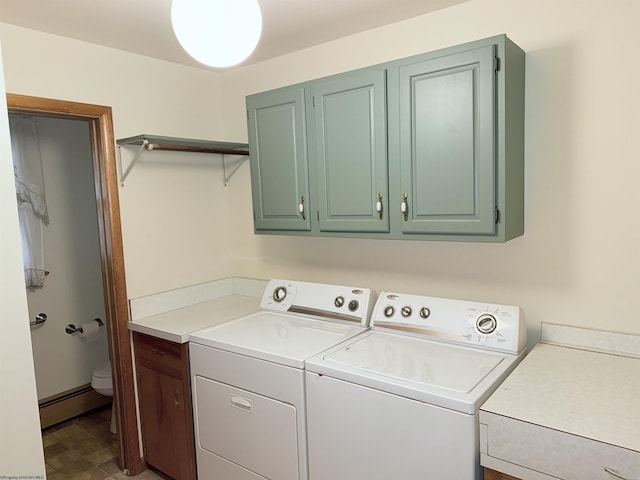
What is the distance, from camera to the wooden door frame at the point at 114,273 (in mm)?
2416

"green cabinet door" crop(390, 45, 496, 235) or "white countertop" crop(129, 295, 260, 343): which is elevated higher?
"green cabinet door" crop(390, 45, 496, 235)

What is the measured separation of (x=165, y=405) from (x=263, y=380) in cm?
79

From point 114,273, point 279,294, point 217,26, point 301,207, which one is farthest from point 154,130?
point 217,26

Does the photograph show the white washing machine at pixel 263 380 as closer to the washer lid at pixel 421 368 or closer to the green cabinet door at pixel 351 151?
the washer lid at pixel 421 368

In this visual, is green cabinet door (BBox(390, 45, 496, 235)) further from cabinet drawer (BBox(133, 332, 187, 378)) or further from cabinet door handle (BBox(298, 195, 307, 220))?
cabinet drawer (BBox(133, 332, 187, 378))

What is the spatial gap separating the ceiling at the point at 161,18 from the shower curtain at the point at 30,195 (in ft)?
3.49

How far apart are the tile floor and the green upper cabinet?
1735 mm

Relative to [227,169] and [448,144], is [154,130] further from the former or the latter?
[448,144]

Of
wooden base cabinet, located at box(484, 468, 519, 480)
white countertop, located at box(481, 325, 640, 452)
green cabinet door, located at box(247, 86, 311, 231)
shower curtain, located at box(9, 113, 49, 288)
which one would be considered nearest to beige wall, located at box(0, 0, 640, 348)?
white countertop, located at box(481, 325, 640, 452)

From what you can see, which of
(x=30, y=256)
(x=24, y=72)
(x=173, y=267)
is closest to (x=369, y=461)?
(x=173, y=267)

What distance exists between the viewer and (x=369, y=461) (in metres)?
1.66

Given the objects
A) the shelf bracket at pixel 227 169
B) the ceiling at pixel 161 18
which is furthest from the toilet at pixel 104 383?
the ceiling at pixel 161 18

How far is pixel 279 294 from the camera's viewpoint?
102 inches

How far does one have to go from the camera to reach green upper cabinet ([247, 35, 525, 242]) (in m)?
1.72
